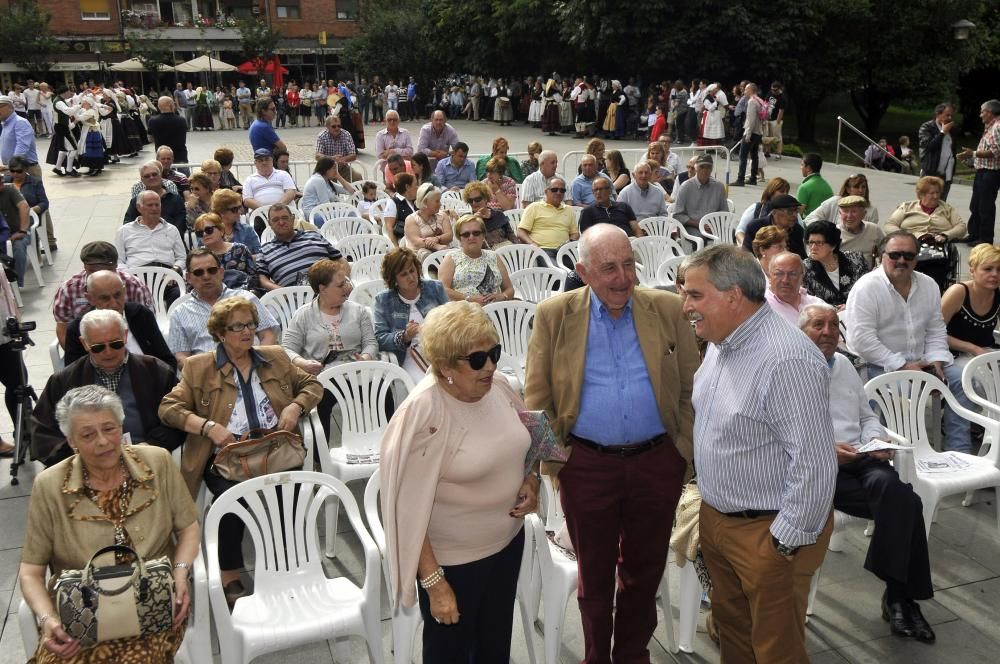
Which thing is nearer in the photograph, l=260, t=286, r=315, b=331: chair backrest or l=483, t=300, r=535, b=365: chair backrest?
l=483, t=300, r=535, b=365: chair backrest

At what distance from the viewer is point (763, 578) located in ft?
8.87

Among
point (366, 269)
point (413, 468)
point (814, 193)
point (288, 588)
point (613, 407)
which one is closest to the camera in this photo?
point (413, 468)

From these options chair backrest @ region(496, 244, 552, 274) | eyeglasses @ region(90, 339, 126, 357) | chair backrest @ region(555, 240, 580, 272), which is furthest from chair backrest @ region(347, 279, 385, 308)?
eyeglasses @ region(90, 339, 126, 357)

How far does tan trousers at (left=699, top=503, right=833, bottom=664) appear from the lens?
271 centimetres

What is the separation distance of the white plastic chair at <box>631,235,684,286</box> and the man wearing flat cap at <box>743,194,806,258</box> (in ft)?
3.40

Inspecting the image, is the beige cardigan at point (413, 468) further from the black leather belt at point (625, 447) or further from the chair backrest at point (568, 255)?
the chair backrest at point (568, 255)

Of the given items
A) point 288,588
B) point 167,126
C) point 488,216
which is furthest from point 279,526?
point 167,126

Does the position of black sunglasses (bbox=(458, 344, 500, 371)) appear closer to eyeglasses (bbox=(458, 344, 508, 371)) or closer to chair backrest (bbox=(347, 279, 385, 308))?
eyeglasses (bbox=(458, 344, 508, 371))

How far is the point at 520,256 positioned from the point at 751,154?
9.86 meters

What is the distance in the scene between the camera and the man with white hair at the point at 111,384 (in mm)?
3766

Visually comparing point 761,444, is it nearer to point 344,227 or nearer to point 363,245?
point 363,245

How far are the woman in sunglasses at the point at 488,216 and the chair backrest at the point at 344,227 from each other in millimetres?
1255

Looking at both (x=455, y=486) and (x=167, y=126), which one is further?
(x=167, y=126)

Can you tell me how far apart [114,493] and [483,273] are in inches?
135
